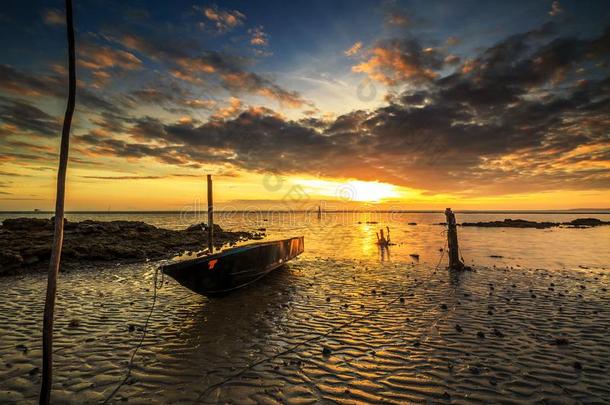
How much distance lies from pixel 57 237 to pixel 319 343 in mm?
6216

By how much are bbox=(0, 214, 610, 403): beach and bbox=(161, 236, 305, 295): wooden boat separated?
68 centimetres

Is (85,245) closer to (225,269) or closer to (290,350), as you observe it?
(225,269)

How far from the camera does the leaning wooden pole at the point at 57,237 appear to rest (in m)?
4.37

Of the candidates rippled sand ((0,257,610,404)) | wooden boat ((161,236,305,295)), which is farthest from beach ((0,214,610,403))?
wooden boat ((161,236,305,295))

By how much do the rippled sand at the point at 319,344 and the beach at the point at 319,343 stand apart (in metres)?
0.04

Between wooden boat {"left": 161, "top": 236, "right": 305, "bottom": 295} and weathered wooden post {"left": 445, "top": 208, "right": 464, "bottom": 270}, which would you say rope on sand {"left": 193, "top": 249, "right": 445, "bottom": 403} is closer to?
wooden boat {"left": 161, "top": 236, "right": 305, "bottom": 295}

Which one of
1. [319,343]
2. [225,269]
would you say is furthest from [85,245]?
[319,343]

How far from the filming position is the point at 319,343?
7.95 m

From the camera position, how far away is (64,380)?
5922mm

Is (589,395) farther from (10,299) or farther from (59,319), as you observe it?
(10,299)

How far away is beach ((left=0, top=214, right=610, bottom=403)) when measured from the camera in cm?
568

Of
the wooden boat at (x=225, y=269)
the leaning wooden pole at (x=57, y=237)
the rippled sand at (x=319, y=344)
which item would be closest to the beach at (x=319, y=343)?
the rippled sand at (x=319, y=344)

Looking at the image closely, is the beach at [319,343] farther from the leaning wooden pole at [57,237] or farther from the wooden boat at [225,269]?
the leaning wooden pole at [57,237]

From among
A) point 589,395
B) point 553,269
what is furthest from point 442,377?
point 553,269
